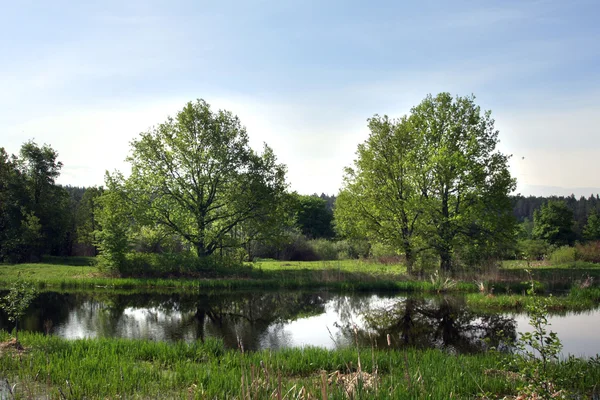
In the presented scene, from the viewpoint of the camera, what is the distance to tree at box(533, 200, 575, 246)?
60.2m

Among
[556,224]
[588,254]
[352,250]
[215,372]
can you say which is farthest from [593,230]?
[215,372]

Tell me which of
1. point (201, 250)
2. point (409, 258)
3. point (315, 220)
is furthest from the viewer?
point (315, 220)

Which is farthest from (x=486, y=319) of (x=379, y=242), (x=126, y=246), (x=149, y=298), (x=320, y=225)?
(x=320, y=225)

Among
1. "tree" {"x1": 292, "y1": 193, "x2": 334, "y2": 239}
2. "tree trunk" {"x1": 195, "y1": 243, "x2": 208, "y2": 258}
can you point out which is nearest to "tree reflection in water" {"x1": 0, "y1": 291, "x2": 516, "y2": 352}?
"tree trunk" {"x1": 195, "y1": 243, "x2": 208, "y2": 258}

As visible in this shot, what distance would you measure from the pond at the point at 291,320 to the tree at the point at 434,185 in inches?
305

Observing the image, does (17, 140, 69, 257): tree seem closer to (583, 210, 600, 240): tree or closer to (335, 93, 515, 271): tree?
(335, 93, 515, 271): tree

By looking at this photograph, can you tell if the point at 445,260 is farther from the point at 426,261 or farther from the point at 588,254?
the point at 588,254

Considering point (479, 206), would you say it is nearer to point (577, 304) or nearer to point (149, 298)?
point (577, 304)

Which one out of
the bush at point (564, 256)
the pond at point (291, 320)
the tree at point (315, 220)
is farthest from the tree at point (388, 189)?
the tree at point (315, 220)

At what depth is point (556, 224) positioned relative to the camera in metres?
60.6

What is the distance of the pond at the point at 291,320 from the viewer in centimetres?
1518

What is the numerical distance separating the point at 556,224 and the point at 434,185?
39.6 meters

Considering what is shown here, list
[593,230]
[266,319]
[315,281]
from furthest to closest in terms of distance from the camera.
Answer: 1. [593,230]
2. [315,281]
3. [266,319]

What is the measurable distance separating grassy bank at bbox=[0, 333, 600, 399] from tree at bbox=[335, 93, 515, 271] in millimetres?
19558
